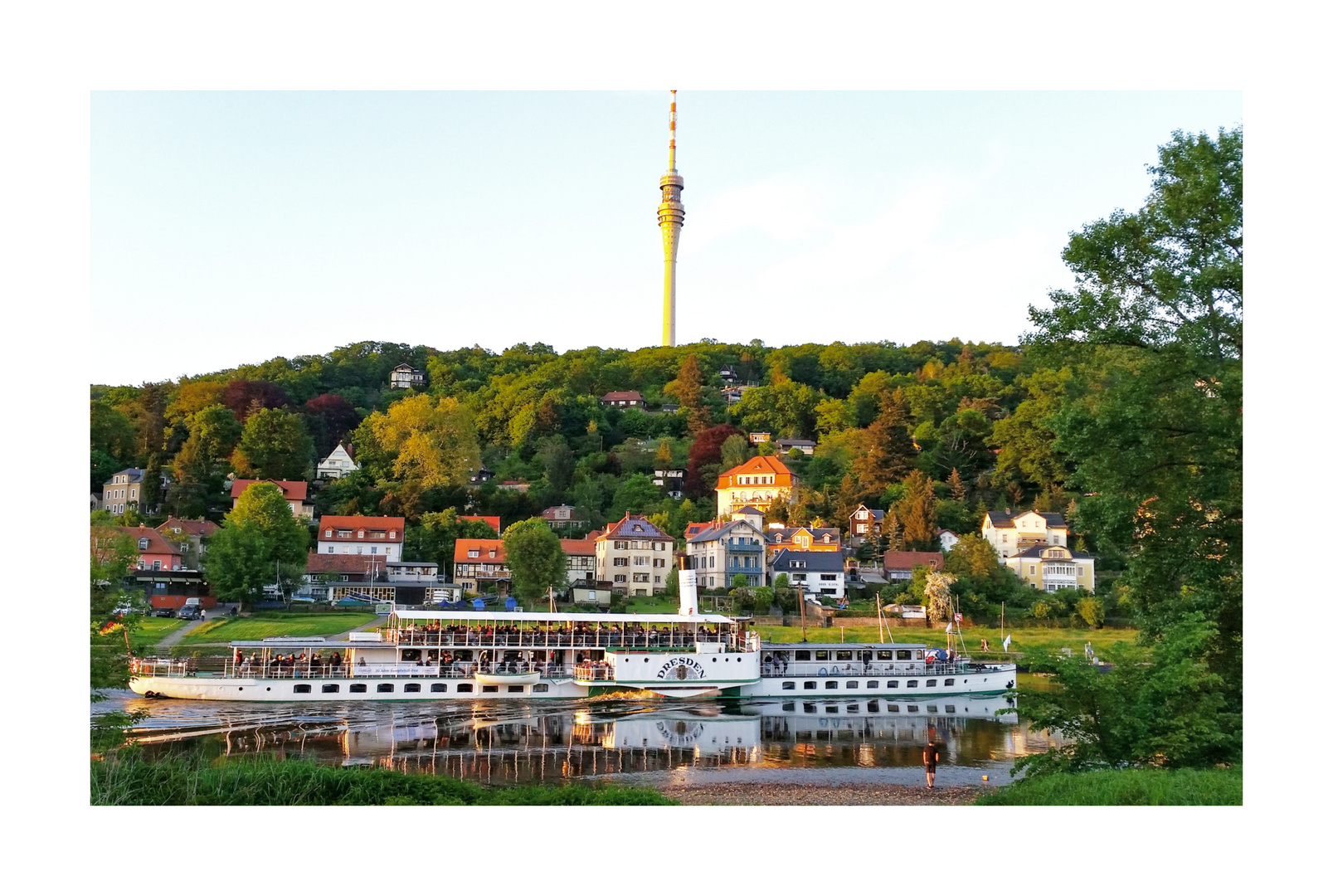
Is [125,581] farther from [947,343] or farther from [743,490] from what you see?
[947,343]

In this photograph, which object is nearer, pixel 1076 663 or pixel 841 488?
pixel 1076 663

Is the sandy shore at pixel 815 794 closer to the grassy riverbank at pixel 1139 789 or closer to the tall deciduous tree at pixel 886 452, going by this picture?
the grassy riverbank at pixel 1139 789

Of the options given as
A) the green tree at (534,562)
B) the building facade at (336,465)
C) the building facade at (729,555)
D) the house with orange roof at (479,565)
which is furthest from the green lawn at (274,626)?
the building facade at (336,465)

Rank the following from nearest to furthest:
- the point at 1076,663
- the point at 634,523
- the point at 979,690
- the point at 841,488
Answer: the point at 1076,663 → the point at 979,690 → the point at 634,523 → the point at 841,488

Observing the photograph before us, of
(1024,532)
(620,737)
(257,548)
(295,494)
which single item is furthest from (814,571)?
(295,494)

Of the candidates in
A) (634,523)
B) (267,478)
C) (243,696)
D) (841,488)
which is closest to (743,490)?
(841,488)

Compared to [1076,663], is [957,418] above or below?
above

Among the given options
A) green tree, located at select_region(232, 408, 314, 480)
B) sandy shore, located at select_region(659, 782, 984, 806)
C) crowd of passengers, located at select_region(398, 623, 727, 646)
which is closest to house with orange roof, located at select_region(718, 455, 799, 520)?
green tree, located at select_region(232, 408, 314, 480)
